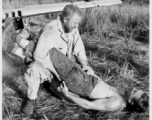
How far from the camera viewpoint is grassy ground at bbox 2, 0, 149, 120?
289cm

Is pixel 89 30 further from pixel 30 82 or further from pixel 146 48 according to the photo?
pixel 30 82

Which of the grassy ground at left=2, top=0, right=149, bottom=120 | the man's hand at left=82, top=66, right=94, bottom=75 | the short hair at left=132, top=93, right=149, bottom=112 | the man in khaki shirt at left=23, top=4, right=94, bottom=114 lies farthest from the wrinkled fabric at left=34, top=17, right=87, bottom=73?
the short hair at left=132, top=93, right=149, bottom=112

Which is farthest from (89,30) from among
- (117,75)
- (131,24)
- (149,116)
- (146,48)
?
(149,116)

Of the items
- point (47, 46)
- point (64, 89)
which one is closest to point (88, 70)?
point (64, 89)

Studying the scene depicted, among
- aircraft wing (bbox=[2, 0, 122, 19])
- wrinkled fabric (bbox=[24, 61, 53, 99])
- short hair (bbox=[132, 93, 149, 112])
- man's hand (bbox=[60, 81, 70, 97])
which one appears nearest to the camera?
short hair (bbox=[132, 93, 149, 112])

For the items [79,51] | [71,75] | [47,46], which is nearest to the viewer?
[47,46]

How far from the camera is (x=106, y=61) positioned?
165 inches

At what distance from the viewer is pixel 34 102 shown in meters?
2.98

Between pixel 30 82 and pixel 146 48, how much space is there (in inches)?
117

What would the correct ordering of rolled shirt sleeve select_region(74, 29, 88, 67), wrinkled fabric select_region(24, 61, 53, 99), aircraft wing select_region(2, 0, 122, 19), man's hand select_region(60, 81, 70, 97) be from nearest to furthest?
wrinkled fabric select_region(24, 61, 53, 99) → man's hand select_region(60, 81, 70, 97) → rolled shirt sleeve select_region(74, 29, 88, 67) → aircraft wing select_region(2, 0, 122, 19)

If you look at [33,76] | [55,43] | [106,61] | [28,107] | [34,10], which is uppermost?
[34,10]

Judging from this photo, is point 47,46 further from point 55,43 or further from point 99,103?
point 99,103

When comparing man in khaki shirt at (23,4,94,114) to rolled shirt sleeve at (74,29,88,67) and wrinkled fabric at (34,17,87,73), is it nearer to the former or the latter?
wrinkled fabric at (34,17,87,73)

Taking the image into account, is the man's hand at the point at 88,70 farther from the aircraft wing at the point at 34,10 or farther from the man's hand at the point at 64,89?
the aircraft wing at the point at 34,10
